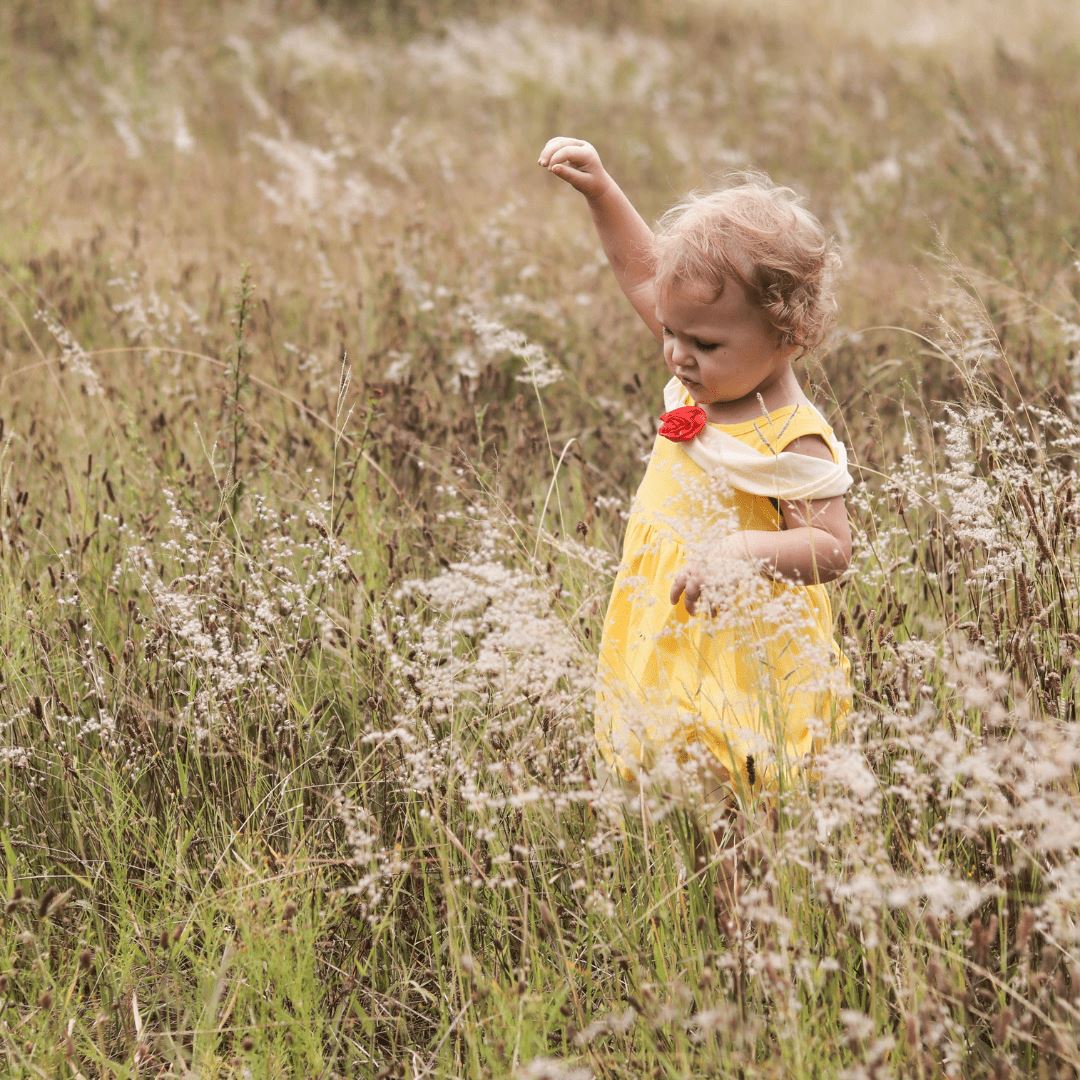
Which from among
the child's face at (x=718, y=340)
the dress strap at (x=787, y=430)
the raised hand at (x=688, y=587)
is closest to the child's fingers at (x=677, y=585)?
the raised hand at (x=688, y=587)

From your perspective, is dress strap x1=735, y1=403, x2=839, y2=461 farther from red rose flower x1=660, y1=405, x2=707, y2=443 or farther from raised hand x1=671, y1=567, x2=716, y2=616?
raised hand x1=671, y1=567, x2=716, y2=616

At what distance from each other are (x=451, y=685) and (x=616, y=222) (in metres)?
1.10

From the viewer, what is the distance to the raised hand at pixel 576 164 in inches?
98.7

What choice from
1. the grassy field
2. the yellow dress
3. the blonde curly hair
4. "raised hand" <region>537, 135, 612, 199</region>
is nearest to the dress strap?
the yellow dress

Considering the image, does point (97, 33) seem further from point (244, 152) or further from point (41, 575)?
point (41, 575)

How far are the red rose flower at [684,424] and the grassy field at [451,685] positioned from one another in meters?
0.28

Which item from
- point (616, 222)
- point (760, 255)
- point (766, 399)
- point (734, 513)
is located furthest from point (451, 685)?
point (616, 222)

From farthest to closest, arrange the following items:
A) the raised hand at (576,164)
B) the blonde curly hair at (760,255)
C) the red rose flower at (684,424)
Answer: the raised hand at (576,164), the red rose flower at (684,424), the blonde curly hair at (760,255)

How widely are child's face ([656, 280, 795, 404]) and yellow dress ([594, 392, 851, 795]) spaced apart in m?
0.09

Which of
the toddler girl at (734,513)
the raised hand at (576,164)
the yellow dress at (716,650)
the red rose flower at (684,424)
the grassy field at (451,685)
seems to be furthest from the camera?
the raised hand at (576,164)

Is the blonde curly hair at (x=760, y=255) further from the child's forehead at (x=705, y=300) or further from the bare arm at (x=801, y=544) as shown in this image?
the bare arm at (x=801, y=544)

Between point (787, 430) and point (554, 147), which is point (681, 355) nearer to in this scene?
point (787, 430)

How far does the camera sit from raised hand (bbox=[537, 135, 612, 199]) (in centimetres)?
251

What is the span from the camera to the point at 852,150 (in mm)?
8227
